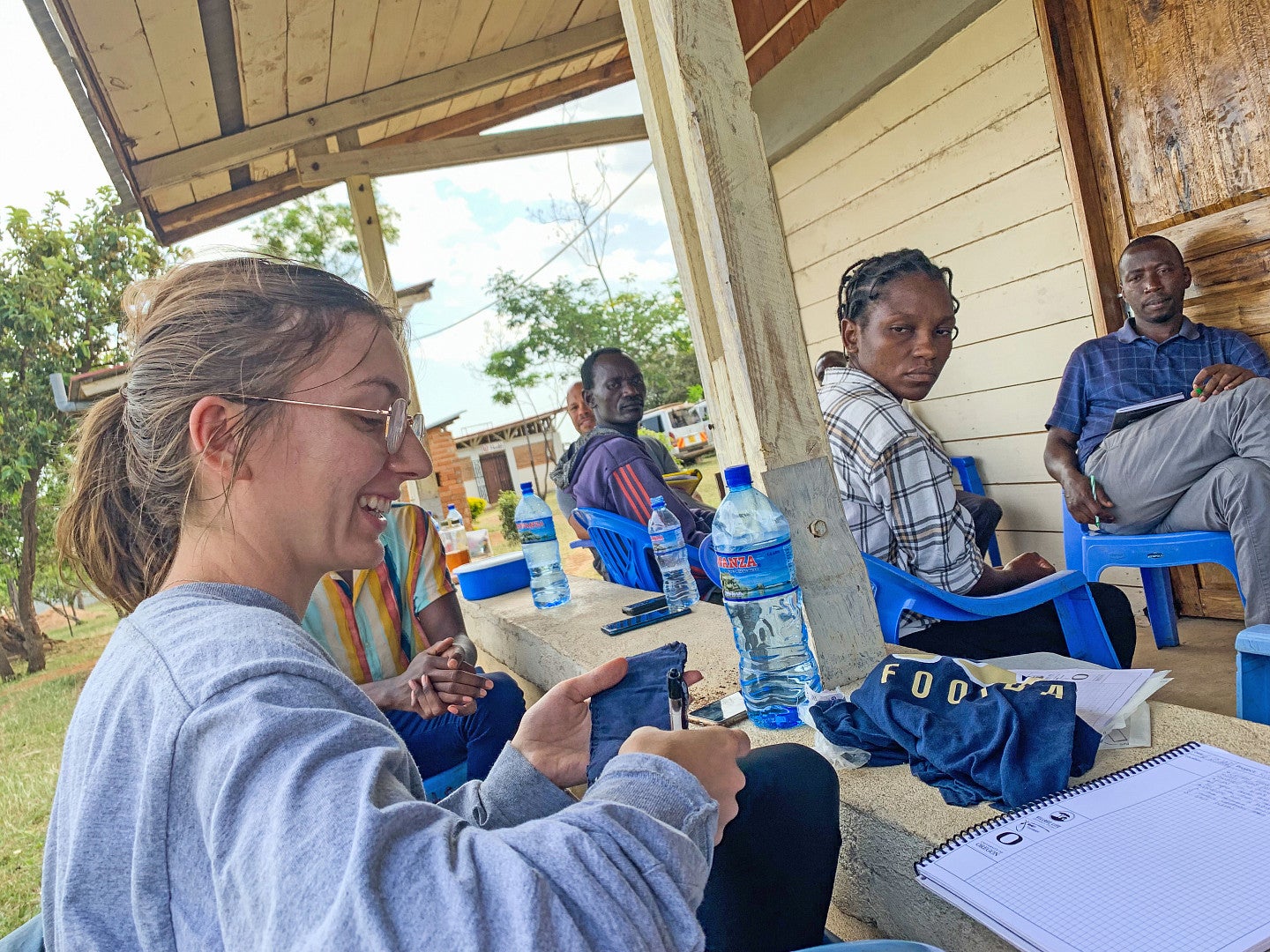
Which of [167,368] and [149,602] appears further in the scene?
[167,368]

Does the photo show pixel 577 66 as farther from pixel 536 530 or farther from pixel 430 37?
pixel 536 530

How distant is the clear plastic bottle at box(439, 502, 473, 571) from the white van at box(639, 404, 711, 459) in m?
15.7

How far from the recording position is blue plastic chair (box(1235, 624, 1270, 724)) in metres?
1.41

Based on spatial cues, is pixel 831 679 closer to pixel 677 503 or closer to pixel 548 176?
pixel 677 503

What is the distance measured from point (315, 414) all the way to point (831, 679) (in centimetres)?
119

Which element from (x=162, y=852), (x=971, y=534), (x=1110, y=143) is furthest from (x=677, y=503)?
(x=162, y=852)

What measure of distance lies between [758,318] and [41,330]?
9008 mm

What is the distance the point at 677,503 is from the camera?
11.6 feet

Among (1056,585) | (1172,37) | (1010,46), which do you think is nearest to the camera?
(1056,585)

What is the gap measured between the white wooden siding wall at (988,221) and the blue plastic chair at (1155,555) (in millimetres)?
414

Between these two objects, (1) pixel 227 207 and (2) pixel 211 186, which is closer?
(2) pixel 211 186

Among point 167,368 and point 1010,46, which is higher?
point 1010,46

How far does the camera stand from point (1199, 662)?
3395mm

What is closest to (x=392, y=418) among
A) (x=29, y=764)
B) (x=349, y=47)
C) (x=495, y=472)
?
(x=349, y=47)
